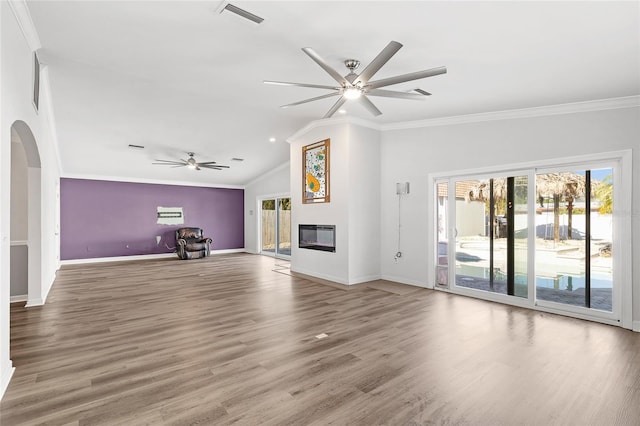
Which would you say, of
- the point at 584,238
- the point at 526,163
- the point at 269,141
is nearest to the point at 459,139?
the point at 526,163

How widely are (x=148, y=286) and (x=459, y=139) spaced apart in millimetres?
6165

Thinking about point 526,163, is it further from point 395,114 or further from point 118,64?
point 118,64

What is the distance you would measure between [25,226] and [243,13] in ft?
16.2

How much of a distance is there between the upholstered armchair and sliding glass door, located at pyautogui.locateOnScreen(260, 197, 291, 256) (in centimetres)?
184

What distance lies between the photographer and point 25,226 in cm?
A: 501

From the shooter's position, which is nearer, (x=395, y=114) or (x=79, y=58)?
(x=79, y=58)

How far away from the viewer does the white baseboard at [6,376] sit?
2.32 metres

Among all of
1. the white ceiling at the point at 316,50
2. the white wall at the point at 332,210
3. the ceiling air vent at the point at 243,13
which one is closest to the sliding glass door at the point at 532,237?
the white ceiling at the point at 316,50

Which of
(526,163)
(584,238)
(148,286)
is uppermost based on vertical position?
(526,163)

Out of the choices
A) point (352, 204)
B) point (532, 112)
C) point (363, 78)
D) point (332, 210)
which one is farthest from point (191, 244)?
point (532, 112)

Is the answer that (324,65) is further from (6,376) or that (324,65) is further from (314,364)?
(6,376)

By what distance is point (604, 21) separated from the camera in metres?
2.53

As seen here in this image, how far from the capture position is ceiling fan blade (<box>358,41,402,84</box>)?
8.29 ft

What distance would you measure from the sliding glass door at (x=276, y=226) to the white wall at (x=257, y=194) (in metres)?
0.24
